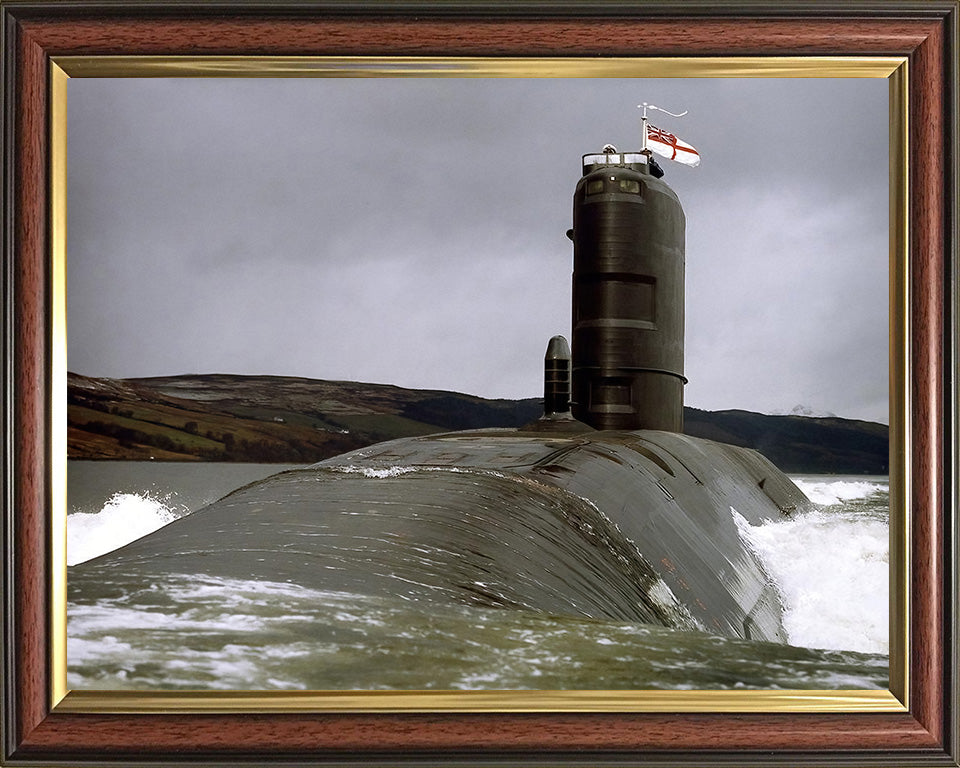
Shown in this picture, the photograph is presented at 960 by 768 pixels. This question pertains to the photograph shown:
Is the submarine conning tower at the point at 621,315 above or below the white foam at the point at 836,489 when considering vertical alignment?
above

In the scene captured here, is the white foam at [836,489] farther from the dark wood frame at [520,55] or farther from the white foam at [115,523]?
the white foam at [115,523]

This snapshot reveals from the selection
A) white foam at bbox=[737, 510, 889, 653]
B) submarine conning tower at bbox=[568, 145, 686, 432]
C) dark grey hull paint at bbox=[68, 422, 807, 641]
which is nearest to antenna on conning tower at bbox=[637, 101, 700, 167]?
dark grey hull paint at bbox=[68, 422, 807, 641]

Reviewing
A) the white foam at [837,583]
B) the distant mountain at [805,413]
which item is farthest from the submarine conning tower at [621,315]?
the distant mountain at [805,413]

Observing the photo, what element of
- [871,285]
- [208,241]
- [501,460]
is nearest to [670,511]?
[501,460]

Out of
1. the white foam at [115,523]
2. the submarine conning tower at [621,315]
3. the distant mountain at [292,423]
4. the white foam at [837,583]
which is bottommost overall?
the white foam at [837,583]

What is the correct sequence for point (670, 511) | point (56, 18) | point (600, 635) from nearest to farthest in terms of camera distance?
point (600, 635)
point (56, 18)
point (670, 511)

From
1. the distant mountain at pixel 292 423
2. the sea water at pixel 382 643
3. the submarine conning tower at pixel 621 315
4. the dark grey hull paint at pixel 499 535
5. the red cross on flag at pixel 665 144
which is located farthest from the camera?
the submarine conning tower at pixel 621 315

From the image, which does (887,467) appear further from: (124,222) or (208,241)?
(124,222)
